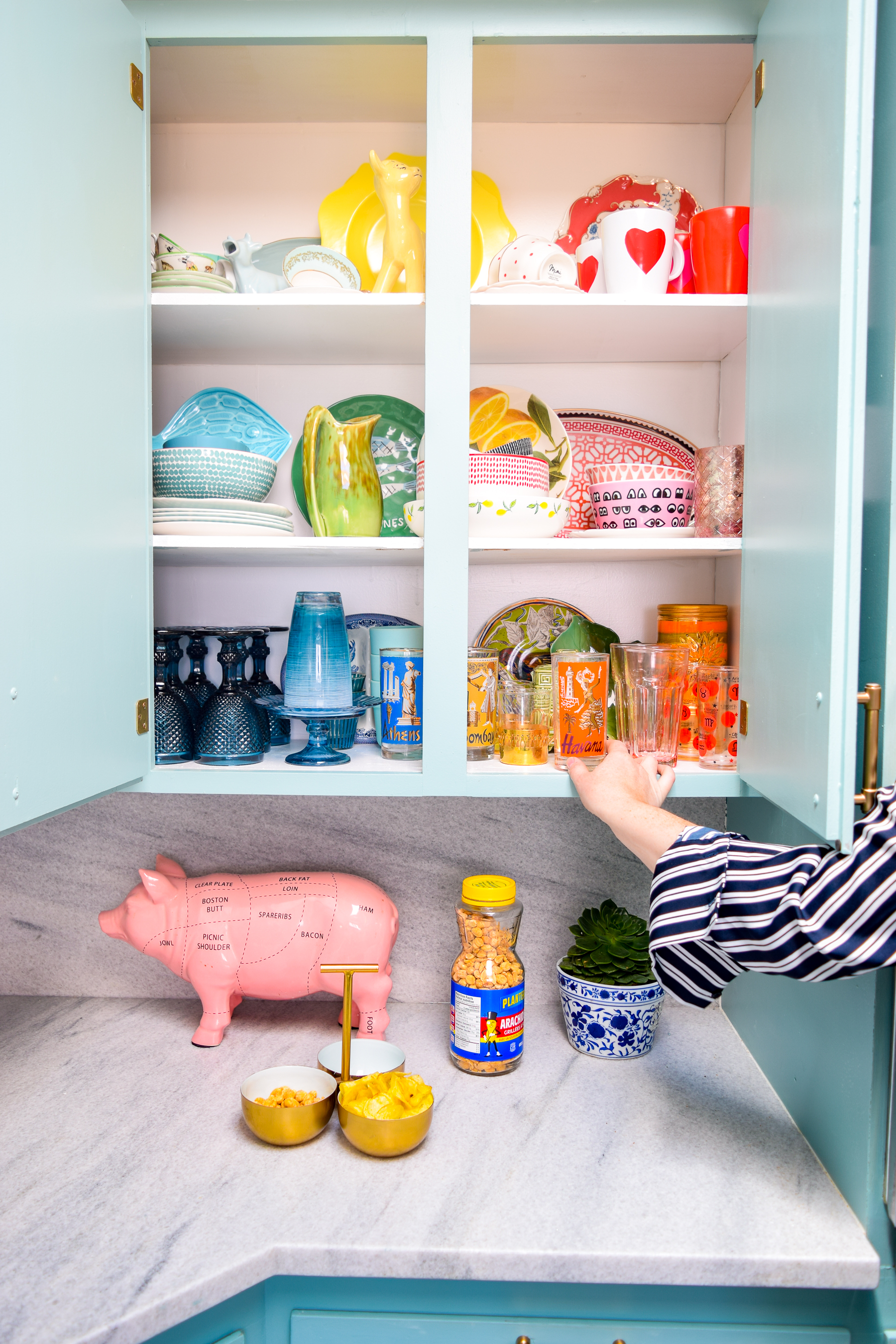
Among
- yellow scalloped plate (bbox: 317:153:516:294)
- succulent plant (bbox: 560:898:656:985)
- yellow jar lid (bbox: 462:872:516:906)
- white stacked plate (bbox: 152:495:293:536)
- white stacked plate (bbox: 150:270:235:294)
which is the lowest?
succulent plant (bbox: 560:898:656:985)

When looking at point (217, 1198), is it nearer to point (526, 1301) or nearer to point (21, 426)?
point (526, 1301)

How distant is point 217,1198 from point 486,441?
3.38ft

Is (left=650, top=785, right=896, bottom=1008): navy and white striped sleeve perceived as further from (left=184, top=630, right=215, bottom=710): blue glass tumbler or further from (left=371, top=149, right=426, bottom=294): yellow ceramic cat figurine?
(left=371, top=149, right=426, bottom=294): yellow ceramic cat figurine

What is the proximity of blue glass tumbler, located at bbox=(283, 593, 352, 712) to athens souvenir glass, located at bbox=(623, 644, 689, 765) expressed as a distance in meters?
0.39

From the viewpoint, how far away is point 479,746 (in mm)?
1135

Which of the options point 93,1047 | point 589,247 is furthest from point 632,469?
point 93,1047

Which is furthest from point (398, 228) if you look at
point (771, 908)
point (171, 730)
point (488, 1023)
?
point (488, 1023)

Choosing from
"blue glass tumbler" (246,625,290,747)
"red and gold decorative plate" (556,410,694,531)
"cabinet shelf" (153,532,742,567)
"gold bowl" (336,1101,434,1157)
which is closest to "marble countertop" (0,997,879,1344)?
"gold bowl" (336,1101,434,1157)

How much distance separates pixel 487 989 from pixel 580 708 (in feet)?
1.35

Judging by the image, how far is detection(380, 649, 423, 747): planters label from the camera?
114 cm

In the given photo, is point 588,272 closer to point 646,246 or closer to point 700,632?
point 646,246

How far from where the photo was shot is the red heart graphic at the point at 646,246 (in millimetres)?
1086

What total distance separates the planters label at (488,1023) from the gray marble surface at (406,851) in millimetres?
222

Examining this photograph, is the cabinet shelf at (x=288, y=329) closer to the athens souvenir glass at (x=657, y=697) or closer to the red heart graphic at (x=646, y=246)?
the red heart graphic at (x=646, y=246)
